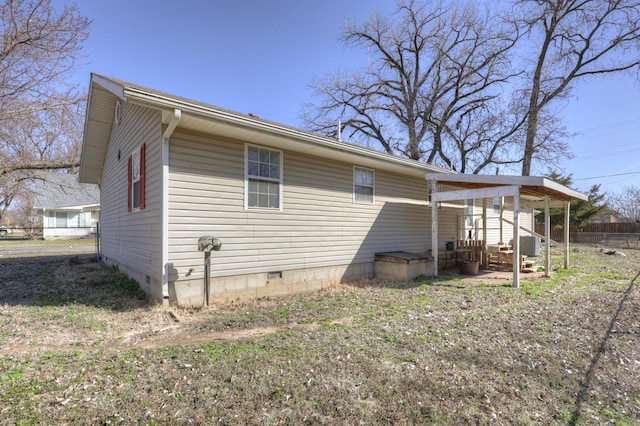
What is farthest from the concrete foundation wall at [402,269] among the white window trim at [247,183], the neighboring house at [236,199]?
the white window trim at [247,183]

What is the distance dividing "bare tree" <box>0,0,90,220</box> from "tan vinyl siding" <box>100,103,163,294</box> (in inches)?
110

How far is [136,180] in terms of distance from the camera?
6914mm

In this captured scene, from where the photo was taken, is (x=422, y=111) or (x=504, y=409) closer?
(x=504, y=409)

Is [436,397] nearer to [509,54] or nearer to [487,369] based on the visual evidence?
[487,369]

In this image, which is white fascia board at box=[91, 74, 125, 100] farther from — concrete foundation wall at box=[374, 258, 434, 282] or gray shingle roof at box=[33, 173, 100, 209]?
gray shingle roof at box=[33, 173, 100, 209]

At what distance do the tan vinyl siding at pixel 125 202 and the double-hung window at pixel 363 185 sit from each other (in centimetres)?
458

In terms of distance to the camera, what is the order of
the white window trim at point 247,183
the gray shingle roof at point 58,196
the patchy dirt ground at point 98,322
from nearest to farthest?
the patchy dirt ground at point 98,322 → the white window trim at point 247,183 → the gray shingle roof at point 58,196

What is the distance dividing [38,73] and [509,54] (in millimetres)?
24682

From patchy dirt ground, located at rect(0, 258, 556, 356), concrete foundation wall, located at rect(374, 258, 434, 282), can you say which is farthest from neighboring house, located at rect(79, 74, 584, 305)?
patchy dirt ground, located at rect(0, 258, 556, 356)

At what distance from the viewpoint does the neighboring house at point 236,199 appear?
5469 millimetres

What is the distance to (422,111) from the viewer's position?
23672 mm

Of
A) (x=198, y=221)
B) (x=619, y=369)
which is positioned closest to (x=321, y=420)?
(x=619, y=369)

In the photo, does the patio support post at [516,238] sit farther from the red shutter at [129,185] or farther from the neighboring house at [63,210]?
the neighboring house at [63,210]

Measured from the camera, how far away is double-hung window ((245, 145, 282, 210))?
641cm
